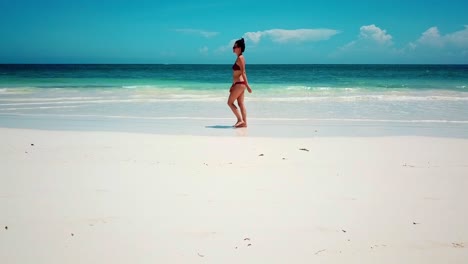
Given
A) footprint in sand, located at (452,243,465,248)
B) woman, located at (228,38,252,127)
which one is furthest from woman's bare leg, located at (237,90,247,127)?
footprint in sand, located at (452,243,465,248)

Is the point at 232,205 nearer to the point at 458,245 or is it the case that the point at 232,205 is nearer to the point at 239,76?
the point at 458,245

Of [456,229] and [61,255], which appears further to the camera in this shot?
[456,229]

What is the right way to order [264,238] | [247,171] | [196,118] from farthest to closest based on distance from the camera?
[196,118] < [247,171] < [264,238]

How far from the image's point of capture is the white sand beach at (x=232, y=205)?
2529mm

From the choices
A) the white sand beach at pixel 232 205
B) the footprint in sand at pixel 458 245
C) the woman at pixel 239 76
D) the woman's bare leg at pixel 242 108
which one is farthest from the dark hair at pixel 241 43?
the footprint in sand at pixel 458 245

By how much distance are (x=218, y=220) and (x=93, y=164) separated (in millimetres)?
2242

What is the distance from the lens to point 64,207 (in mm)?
3217

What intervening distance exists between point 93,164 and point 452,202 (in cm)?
370

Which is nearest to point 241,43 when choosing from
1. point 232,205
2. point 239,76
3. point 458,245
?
point 239,76

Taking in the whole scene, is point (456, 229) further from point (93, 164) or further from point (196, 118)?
A: point (196, 118)

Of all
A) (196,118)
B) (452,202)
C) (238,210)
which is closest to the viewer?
(238,210)

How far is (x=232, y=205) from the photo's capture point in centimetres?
328

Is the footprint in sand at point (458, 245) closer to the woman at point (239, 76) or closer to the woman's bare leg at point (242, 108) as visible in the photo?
the woman at point (239, 76)

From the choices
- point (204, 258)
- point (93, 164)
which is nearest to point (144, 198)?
point (204, 258)
